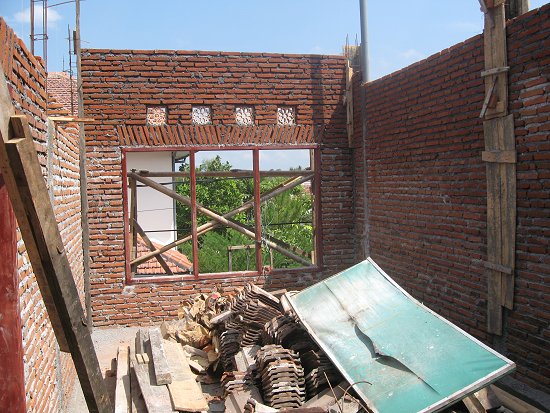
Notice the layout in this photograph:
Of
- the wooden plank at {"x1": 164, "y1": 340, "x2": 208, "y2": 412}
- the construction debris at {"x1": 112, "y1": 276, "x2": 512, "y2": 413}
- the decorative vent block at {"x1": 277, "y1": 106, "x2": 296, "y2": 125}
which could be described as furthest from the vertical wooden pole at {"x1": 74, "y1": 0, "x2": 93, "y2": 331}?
the decorative vent block at {"x1": 277, "y1": 106, "x2": 296, "y2": 125}

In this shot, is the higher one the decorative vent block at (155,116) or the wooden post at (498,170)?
the decorative vent block at (155,116)

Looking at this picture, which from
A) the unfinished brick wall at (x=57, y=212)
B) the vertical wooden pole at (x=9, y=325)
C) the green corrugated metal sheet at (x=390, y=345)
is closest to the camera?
the vertical wooden pole at (x=9, y=325)

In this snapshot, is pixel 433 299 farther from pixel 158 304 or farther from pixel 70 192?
pixel 70 192

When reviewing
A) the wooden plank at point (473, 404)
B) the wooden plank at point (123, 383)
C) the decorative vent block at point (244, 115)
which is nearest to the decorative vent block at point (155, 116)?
the decorative vent block at point (244, 115)

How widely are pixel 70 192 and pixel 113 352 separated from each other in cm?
243

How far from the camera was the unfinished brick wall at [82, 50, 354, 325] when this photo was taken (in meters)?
8.48

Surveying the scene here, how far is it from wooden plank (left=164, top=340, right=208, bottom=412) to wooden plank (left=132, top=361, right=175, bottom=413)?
2.8 inches

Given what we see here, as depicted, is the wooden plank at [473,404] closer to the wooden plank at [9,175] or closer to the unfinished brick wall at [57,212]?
the unfinished brick wall at [57,212]

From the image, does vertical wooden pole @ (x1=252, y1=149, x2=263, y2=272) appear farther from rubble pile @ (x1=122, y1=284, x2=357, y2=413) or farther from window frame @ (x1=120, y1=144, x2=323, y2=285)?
rubble pile @ (x1=122, y1=284, x2=357, y2=413)

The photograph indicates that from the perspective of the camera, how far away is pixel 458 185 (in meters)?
6.31

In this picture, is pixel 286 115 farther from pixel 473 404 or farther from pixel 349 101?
pixel 473 404

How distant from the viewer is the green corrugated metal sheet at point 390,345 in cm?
441

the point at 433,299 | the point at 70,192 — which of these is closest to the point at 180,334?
the point at 70,192

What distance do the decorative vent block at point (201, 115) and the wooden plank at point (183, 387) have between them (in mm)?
3764
